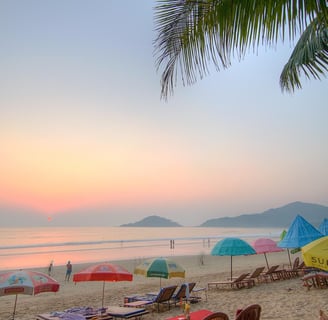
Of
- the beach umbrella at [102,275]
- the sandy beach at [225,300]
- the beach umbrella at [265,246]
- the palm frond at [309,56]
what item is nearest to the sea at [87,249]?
the sandy beach at [225,300]

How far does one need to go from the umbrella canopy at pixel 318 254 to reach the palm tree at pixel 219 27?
3.17m

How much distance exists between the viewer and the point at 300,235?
11.1 meters

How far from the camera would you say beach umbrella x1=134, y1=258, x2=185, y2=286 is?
917cm

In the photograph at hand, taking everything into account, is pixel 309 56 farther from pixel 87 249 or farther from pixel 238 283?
pixel 87 249

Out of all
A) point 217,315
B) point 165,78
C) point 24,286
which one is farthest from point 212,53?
point 24,286


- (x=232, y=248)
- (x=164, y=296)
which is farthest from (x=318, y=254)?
(x=232, y=248)

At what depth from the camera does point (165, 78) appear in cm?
257

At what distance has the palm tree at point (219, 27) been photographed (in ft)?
7.18

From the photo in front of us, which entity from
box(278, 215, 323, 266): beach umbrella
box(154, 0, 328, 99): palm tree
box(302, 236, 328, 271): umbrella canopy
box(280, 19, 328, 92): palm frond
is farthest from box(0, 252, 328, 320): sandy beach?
box(154, 0, 328, 99): palm tree

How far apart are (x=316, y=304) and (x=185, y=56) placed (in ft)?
26.7

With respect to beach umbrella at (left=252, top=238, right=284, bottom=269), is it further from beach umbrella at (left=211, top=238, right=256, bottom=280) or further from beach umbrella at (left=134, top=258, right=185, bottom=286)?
beach umbrella at (left=134, top=258, right=185, bottom=286)

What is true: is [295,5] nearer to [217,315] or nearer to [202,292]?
[217,315]

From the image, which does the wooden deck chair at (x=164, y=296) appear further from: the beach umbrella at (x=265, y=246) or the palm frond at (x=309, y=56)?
the palm frond at (x=309, y=56)

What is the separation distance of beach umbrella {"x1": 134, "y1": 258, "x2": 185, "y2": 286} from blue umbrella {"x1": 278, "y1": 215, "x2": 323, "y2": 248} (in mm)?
4084
